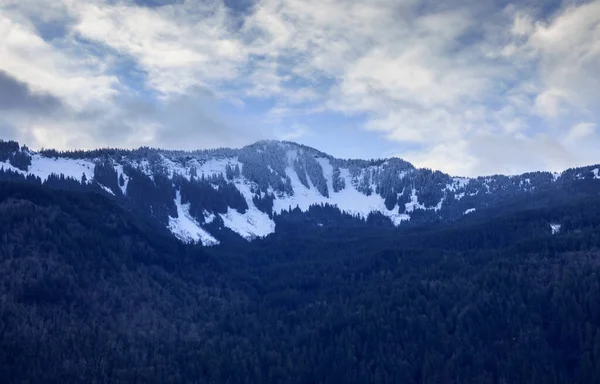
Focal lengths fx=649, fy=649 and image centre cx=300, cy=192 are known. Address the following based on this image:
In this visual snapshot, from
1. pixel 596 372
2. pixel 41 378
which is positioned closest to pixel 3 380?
pixel 41 378

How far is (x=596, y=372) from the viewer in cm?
19662

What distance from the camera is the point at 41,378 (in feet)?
652

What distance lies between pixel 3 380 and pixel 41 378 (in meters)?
11.0

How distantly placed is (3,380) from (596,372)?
17766 centimetres

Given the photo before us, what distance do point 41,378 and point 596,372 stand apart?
169 metres

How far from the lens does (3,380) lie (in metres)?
192

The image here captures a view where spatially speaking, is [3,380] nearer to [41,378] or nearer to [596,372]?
[41,378]
